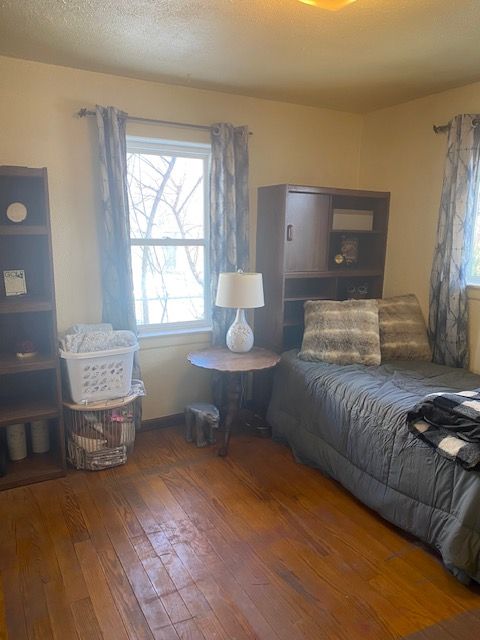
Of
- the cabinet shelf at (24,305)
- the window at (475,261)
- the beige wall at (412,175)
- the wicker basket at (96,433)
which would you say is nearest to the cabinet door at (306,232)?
the beige wall at (412,175)

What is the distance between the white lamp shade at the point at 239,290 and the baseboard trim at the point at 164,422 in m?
1.00

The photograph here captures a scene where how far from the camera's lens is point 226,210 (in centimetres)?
315

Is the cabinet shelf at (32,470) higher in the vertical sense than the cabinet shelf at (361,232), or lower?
lower

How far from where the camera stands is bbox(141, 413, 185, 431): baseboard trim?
10.8 ft

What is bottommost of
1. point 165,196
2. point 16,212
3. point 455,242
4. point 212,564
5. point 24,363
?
point 212,564

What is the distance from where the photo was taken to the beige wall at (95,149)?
261 centimetres

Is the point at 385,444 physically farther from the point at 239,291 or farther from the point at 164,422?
the point at 164,422

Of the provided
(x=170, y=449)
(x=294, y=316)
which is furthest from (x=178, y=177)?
(x=170, y=449)

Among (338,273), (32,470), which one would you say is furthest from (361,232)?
(32,470)

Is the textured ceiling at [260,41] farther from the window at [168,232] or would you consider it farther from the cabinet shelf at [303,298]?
the cabinet shelf at [303,298]

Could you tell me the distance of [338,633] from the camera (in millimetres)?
1633

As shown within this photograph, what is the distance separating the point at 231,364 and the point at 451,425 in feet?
4.38

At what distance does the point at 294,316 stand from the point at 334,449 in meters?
1.18

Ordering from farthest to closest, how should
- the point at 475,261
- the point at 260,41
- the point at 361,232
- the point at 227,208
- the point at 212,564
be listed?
1. the point at 361,232
2. the point at 227,208
3. the point at 475,261
4. the point at 260,41
5. the point at 212,564
